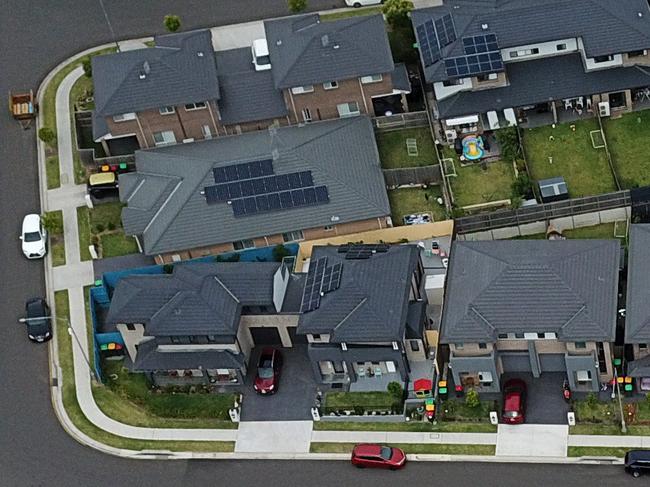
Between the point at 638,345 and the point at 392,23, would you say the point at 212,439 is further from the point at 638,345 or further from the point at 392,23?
the point at 392,23

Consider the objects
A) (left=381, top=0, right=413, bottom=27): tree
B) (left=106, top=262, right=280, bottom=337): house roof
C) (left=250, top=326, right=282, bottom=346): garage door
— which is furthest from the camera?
(left=381, top=0, right=413, bottom=27): tree

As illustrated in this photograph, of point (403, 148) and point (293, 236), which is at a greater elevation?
point (403, 148)

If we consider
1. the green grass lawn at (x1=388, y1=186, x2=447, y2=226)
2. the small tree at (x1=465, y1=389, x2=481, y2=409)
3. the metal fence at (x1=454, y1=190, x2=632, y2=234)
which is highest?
the green grass lawn at (x1=388, y1=186, x2=447, y2=226)

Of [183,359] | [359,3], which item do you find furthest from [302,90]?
[183,359]

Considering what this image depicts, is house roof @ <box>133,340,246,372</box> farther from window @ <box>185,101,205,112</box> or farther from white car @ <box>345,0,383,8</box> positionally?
white car @ <box>345,0,383,8</box>

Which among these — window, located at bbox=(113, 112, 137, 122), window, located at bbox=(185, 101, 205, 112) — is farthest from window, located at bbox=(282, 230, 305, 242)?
window, located at bbox=(113, 112, 137, 122)

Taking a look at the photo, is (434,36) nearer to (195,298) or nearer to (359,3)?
(359,3)
